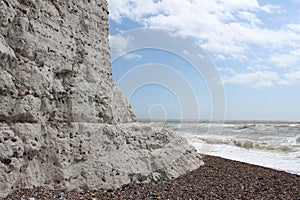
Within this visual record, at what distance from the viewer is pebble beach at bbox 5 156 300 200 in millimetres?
4525

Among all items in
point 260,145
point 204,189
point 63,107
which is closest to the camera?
point 63,107

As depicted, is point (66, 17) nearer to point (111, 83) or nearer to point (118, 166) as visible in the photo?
point (111, 83)

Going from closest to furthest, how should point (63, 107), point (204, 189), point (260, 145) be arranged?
point (63, 107) → point (204, 189) → point (260, 145)

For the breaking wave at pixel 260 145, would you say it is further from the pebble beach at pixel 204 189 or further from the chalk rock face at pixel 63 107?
the chalk rock face at pixel 63 107

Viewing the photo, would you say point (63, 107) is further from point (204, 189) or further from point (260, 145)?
point (260, 145)

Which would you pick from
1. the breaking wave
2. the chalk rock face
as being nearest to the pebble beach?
the chalk rock face

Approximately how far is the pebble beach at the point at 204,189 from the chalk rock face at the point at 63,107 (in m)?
0.21

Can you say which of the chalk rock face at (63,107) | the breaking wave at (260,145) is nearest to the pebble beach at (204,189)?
the chalk rock face at (63,107)

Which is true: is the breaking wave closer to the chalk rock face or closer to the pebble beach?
the pebble beach

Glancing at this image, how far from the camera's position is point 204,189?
604 centimetres

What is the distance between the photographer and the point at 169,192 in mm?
5477

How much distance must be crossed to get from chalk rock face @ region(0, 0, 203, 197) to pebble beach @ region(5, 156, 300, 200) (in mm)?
215

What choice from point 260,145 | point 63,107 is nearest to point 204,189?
point 63,107

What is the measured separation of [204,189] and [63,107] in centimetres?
322
